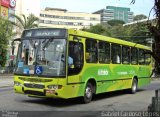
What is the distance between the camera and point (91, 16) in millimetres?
168125

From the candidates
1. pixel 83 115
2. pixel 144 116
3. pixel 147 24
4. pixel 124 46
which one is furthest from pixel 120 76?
pixel 147 24

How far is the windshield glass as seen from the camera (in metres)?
14.4

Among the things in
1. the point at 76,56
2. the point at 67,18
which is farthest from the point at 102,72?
the point at 67,18

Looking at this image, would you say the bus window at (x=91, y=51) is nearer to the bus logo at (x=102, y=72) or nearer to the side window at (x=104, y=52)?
the side window at (x=104, y=52)

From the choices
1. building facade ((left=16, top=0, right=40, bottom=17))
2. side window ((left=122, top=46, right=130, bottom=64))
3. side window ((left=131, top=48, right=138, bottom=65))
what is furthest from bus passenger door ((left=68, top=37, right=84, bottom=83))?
building facade ((left=16, top=0, right=40, bottom=17))

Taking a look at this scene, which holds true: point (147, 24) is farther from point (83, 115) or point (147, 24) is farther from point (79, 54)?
point (79, 54)

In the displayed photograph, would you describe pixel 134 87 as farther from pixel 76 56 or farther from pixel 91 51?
pixel 76 56

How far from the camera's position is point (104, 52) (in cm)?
1781

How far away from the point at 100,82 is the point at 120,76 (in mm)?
2796

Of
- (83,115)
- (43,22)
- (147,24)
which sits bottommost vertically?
(83,115)

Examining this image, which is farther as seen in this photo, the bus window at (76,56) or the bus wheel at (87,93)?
the bus wheel at (87,93)

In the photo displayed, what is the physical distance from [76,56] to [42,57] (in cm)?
131

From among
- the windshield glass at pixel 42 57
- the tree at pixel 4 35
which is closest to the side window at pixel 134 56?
the windshield glass at pixel 42 57

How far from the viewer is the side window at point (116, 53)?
1888 centimetres
